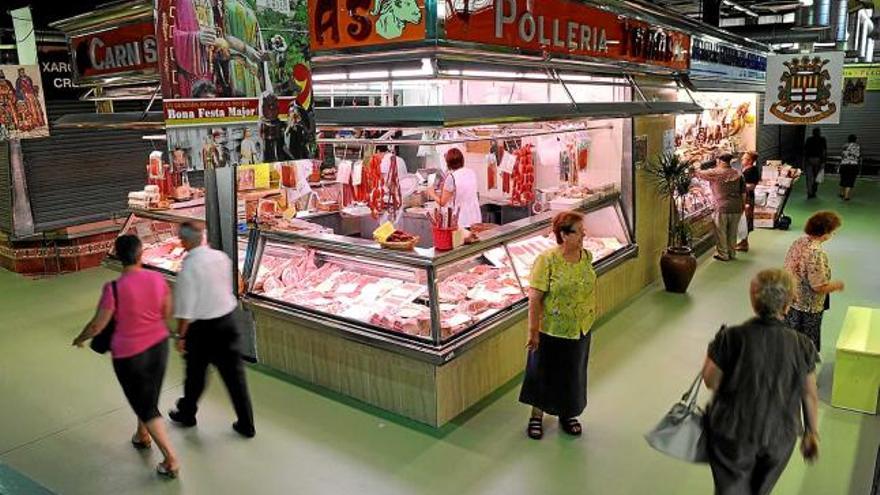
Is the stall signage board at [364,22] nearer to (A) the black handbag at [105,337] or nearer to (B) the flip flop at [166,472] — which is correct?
(A) the black handbag at [105,337]

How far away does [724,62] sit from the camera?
12.0 meters

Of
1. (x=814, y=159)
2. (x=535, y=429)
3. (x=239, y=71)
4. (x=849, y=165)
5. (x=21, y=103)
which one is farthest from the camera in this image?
(x=814, y=159)

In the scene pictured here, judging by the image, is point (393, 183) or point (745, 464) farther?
point (393, 183)

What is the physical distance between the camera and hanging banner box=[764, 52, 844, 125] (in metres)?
10.2

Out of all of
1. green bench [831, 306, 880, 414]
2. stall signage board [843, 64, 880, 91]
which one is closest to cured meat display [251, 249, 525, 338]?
green bench [831, 306, 880, 414]

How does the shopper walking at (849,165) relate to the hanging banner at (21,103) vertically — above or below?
below

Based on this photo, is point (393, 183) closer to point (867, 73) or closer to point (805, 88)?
point (805, 88)

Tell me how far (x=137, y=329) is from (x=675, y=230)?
6911 millimetres

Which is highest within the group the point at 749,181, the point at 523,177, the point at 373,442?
the point at 523,177

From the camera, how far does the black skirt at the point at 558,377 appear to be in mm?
4676

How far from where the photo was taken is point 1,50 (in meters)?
8.35

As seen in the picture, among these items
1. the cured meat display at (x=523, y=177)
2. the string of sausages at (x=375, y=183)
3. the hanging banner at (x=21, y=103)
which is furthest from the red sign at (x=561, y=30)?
the hanging banner at (x=21, y=103)

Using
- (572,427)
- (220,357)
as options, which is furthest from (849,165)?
(220,357)

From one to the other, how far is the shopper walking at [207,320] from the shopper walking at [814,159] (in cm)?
1574
